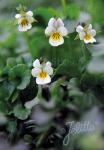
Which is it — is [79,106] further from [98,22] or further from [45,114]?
[98,22]

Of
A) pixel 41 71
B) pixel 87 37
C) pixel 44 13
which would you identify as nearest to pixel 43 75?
pixel 41 71

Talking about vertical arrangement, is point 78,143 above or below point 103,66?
below

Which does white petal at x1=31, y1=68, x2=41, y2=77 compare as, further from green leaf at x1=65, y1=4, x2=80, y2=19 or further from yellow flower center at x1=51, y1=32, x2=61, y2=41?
green leaf at x1=65, y1=4, x2=80, y2=19

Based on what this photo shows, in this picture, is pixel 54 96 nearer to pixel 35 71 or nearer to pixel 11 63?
pixel 35 71

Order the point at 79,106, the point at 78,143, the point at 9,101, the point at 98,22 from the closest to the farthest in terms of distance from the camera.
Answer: the point at 78,143, the point at 79,106, the point at 9,101, the point at 98,22

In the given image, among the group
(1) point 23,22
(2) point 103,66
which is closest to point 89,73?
(2) point 103,66

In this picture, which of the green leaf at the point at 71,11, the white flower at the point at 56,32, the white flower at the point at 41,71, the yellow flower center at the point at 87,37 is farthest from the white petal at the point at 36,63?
the green leaf at the point at 71,11

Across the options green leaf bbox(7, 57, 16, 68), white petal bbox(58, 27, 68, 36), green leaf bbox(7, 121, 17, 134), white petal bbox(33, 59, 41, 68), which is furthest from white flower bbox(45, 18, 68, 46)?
green leaf bbox(7, 121, 17, 134)
